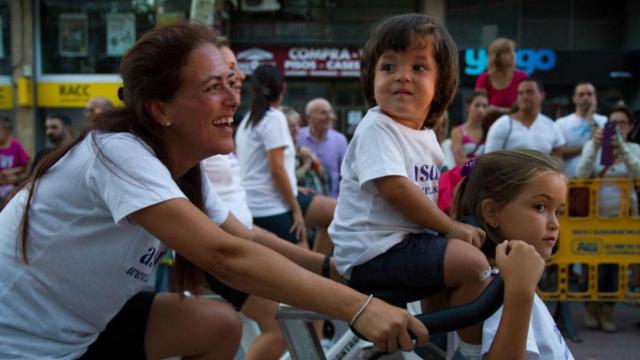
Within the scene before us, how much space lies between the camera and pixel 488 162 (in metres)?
2.04

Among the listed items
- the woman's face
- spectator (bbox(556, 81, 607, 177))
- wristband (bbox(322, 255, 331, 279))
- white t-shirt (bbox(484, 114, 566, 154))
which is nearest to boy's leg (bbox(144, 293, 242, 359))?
wristband (bbox(322, 255, 331, 279))

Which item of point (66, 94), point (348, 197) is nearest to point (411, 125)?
point (348, 197)

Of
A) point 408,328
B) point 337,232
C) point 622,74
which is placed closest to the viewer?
point 408,328

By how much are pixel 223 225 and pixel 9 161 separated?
5855 millimetres

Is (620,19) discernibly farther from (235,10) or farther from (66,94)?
(66,94)

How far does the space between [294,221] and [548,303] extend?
2720mm

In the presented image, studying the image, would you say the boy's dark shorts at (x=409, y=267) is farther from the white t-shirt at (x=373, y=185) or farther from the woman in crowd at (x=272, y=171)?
the woman in crowd at (x=272, y=171)

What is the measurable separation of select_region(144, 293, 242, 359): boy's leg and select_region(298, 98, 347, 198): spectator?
460 cm

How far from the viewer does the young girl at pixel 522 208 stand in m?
1.80

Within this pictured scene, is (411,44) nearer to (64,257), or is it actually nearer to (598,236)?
(64,257)

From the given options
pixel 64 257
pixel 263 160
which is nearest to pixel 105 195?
pixel 64 257

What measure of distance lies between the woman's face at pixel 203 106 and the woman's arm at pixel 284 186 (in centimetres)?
226

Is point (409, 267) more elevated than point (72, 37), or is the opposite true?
point (72, 37)

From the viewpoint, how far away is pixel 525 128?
200 inches
